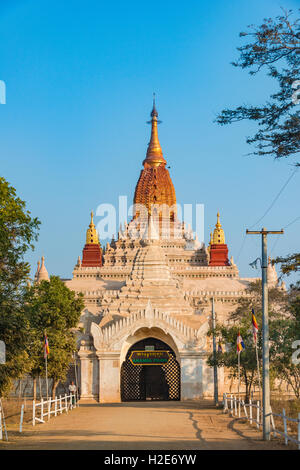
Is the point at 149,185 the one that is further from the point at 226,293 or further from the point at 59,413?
the point at 59,413

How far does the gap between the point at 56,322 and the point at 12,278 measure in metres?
17.9

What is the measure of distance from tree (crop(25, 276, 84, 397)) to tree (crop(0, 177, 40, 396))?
13812 millimetres

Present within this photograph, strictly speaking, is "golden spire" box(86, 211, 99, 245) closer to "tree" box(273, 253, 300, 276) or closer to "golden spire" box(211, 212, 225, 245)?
"golden spire" box(211, 212, 225, 245)

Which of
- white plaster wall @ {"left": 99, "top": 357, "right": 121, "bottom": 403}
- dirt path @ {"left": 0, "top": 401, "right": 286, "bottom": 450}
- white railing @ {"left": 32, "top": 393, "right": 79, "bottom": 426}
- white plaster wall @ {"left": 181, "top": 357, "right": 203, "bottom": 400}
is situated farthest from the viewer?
white plaster wall @ {"left": 99, "top": 357, "right": 121, "bottom": 403}

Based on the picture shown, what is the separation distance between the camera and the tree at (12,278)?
70.1 ft

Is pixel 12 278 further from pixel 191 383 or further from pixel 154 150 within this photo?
pixel 154 150

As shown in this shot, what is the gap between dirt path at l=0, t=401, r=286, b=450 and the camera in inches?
751

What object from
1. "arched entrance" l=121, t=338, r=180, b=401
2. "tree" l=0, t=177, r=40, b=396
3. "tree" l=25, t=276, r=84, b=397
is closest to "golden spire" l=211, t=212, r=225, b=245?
"arched entrance" l=121, t=338, r=180, b=401

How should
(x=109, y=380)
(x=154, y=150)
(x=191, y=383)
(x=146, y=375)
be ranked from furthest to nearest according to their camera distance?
(x=154, y=150) < (x=146, y=375) < (x=109, y=380) < (x=191, y=383)

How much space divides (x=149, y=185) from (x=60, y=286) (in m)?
48.0

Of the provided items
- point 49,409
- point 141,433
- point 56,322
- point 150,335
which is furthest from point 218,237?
point 141,433

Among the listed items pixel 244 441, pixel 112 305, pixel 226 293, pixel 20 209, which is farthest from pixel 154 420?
pixel 226 293

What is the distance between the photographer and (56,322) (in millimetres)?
39906

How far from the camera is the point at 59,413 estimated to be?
110ft
